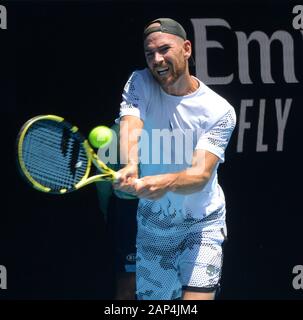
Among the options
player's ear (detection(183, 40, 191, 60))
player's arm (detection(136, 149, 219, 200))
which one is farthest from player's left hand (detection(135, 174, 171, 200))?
player's ear (detection(183, 40, 191, 60))

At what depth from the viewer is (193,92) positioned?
6.06 meters

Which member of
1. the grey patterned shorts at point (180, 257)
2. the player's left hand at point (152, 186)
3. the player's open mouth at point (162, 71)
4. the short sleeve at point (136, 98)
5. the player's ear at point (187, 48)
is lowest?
the grey patterned shorts at point (180, 257)

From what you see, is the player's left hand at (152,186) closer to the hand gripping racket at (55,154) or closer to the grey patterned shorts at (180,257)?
the hand gripping racket at (55,154)

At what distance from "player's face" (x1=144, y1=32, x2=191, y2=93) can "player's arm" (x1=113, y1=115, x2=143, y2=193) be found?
0.87 feet

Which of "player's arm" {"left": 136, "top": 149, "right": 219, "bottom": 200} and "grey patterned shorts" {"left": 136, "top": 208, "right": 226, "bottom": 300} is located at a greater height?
"player's arm" {"left": 136, "top": 149, "right": 219, "bottom": 200}

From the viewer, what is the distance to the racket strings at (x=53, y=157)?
571cm

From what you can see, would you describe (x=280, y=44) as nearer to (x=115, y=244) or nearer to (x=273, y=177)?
(x=273, y=177)

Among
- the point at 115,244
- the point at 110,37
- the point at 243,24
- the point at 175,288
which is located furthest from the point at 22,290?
the point at 243,24

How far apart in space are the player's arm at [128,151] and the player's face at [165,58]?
27cm

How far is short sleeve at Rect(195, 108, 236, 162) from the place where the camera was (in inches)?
232

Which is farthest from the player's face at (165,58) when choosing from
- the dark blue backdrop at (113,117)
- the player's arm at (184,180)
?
the dark blue backdrop at (113,117)

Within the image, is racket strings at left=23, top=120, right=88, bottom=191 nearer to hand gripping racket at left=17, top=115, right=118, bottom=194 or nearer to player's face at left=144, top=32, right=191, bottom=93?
hand gripping racket at left=17, top=115, right=118, bottom=194
